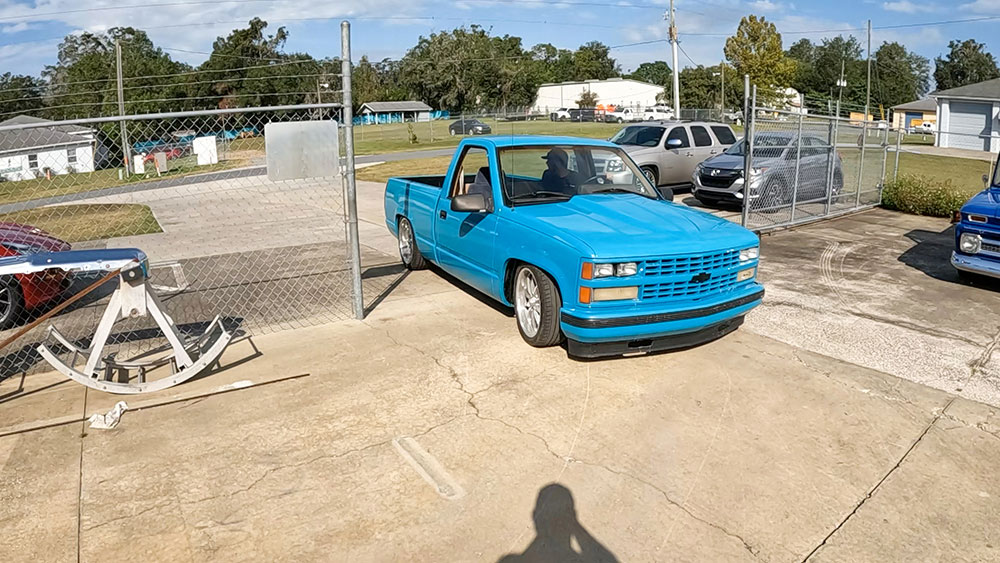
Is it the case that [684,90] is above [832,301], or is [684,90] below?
above

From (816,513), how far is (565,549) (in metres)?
1.37

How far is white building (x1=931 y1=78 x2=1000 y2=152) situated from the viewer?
141 feet

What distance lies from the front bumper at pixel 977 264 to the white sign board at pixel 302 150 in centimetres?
711

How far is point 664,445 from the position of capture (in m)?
4.38

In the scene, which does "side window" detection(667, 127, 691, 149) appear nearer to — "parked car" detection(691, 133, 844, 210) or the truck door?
"parked car" detection(691, 133, 844, 210)

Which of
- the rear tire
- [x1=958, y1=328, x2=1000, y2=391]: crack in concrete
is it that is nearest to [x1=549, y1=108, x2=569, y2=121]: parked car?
[x1=958, y1=328, x2=1000, y2=391]: crack in concrete

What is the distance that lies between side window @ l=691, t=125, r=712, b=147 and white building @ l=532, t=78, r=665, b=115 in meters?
56.8

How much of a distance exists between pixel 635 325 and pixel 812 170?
34.1 ft

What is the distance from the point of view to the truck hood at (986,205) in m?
7.86

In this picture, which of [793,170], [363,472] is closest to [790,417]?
[363,472]

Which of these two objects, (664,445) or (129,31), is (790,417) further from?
(129,31)

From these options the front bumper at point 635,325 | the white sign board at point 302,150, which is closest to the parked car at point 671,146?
the white sign board at point 302,150

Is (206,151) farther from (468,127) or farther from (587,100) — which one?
(587,100)

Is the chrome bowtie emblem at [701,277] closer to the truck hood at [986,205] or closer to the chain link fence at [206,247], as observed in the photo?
the chain link fence at [206,247]
